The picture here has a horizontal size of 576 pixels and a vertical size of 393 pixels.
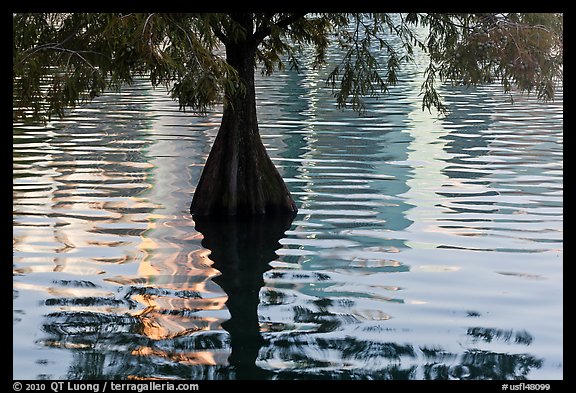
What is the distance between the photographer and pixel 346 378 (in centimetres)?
1342

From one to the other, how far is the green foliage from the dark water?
317 centimetres

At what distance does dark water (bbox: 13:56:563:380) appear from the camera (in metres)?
14.4

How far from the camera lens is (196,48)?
19266 mm

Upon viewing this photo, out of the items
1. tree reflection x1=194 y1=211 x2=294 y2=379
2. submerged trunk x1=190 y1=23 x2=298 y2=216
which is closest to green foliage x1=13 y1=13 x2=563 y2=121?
submerged trunk x1=190 y1=23 x2=298 y2=216

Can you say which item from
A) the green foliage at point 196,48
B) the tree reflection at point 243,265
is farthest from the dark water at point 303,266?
the green foliage at point 196,48

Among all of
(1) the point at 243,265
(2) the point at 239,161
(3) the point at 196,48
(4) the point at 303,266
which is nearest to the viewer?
(3) the point at 196,48

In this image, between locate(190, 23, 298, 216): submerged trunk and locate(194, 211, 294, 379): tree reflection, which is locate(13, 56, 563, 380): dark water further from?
locate(190, 23, 298, 216): submerged trunk

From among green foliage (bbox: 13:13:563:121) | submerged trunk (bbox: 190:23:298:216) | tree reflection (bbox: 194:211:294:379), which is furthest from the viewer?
submerged trunk (bbox: 190:23:298:216)

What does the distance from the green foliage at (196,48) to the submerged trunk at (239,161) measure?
2.06 ft

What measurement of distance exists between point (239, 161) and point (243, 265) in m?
4.81

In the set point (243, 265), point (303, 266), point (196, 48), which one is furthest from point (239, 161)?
point (196, 48)

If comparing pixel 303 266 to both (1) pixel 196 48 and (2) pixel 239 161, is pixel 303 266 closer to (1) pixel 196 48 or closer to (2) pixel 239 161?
(1) pixel 196 48
